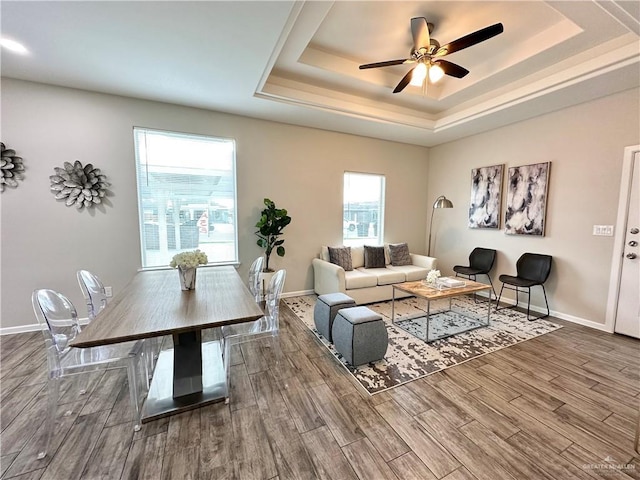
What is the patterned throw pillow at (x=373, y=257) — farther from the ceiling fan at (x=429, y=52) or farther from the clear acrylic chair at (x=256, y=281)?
the ceiling fan at (x=429, y=52)

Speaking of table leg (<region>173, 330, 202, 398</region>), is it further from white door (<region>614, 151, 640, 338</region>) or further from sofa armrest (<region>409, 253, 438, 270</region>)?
white door (<region>614, 151, 640, 338</region>)

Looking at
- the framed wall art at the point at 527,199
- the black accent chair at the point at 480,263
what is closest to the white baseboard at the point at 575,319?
the black accent chair at the point at 480,263

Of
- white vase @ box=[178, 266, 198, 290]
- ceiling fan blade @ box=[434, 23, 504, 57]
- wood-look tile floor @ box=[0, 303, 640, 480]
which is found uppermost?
ceiling fan blade @ box=[434, 23, 504, 57]

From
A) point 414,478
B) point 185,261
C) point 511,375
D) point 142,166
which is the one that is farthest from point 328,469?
point 142,166

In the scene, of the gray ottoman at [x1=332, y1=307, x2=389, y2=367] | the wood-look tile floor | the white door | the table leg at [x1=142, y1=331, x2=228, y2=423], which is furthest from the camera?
the white door

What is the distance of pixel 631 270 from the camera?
9.81 ft

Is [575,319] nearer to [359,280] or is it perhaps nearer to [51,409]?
[359,280]

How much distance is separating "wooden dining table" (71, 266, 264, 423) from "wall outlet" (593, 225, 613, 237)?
4208mm

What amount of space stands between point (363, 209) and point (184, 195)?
10.1 feet

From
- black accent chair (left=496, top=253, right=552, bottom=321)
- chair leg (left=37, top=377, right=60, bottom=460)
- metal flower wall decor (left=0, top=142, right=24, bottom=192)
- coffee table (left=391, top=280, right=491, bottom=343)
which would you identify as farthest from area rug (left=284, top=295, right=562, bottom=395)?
metal flower wall decor (left=0, top=142, right=24, bottom=192)

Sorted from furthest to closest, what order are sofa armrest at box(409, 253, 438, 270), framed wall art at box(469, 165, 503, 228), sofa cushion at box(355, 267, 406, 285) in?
1. sofa armrest at box(409, 253, 438, 270)
2. framed wall art at box(469, 165, 503, 228)
3. sofa cushion at box(355, 267, 406, 285)

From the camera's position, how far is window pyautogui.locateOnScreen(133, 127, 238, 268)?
3.50 meters

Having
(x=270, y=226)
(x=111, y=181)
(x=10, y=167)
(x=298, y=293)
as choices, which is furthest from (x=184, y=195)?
(x=298, y=293)

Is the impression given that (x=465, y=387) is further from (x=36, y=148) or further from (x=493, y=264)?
(x=36, y=148)
